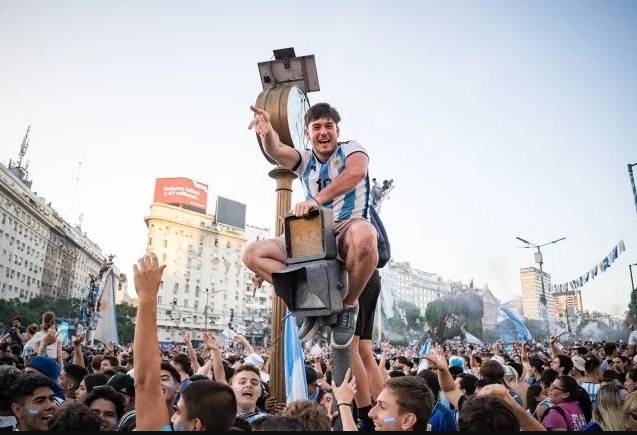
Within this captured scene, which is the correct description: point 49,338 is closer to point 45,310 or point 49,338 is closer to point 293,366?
→ point 293,366

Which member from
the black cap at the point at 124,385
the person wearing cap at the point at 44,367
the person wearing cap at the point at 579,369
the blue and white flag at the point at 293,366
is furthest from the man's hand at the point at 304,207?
the person wearing cap at the point at 579,369

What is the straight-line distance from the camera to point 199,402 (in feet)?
10.2

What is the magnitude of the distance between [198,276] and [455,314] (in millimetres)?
59753

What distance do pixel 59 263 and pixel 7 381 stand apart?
359ft

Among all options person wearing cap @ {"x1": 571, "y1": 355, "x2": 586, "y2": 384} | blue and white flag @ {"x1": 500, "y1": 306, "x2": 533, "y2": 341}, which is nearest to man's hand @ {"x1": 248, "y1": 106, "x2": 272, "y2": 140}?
person wearing cap @ {"x1": 571, "y1": 355, "x2": 586, "y2": 384}

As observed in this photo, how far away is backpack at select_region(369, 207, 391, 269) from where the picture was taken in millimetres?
4004

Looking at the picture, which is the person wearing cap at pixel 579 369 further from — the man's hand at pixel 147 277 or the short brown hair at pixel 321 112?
the man's hand at pixel 147 277

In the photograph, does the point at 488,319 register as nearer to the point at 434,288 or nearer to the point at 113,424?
the point at 434,288

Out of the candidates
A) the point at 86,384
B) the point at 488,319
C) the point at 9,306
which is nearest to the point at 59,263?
the point at 9,306

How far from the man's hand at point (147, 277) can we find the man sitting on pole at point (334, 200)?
92 cm

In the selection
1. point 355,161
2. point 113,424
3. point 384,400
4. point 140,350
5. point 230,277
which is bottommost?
point 113,424

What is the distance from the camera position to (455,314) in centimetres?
8375

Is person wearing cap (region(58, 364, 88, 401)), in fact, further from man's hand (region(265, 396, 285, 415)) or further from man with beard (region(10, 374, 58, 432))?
man's hand (region(265, 396, 285, 415))

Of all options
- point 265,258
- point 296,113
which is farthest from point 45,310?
point 265,258
